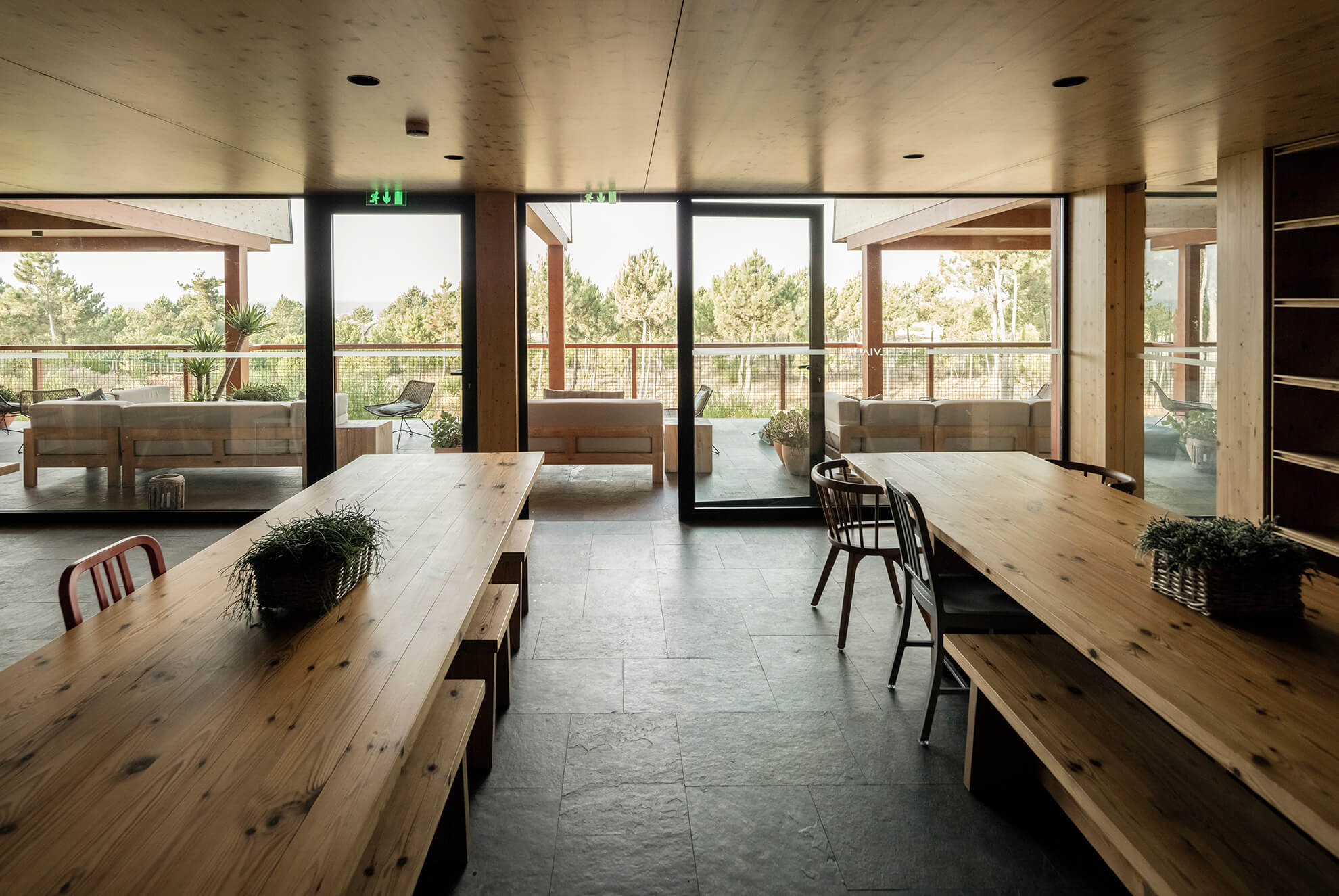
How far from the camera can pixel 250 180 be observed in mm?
5758

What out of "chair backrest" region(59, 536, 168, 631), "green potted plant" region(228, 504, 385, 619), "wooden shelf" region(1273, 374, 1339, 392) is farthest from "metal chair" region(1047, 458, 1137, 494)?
"chair backrest" region(59, 536, 168, 631)

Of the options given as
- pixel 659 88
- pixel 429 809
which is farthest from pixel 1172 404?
pixel 429 809

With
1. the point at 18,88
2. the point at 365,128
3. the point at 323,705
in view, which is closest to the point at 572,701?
the point at 323,705

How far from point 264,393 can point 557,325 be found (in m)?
3.92

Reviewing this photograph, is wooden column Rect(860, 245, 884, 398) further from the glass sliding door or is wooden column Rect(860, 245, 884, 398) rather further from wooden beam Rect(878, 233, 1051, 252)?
the glass sliding door

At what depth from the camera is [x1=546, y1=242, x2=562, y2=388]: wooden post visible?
9.73 meters

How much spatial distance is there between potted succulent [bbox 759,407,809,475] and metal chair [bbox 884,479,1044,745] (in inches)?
128

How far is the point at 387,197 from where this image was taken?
6.12 m

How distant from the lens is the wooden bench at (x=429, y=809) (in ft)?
5.21

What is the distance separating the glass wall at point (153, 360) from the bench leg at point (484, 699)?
4.29 metres

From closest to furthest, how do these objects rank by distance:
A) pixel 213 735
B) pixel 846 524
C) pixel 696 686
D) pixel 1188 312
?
pixel 213 735 < pixel 696 686 < pixel 846 524 < pixel 1188 312

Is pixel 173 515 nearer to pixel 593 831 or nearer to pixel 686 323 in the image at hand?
pixel 686 323

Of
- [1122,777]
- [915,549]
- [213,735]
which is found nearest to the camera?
[213,735]

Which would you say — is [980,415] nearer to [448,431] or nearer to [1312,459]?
[1312,459]
